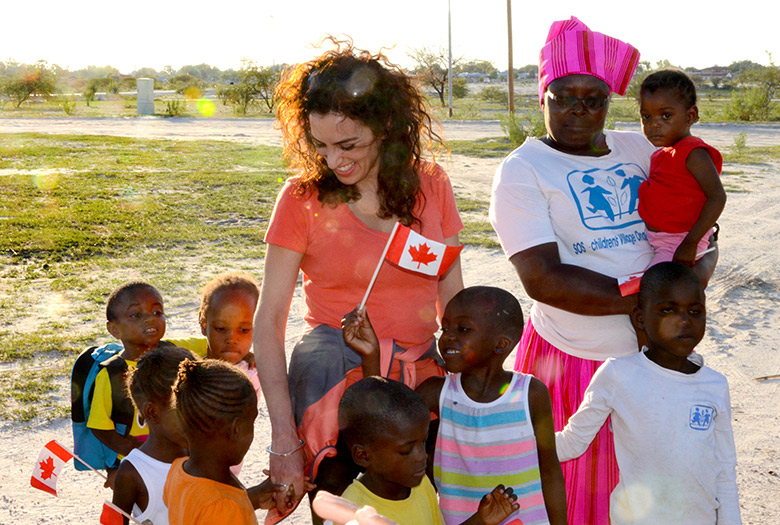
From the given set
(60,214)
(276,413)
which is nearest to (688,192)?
(276,413)

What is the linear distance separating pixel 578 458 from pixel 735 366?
356 cm

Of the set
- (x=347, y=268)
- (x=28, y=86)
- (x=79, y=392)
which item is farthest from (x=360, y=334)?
(x=28, y=86)

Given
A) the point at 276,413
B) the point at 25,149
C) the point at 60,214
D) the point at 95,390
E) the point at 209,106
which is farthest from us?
the point at 209,106

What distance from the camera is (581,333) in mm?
2730

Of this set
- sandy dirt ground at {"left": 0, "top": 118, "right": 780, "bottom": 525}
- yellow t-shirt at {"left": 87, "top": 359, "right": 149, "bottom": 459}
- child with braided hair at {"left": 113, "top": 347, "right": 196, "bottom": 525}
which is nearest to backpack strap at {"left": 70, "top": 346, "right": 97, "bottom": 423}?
yellow t-shirt at {"left": 87, "top": 359, "right": 149, "bottom": 459}

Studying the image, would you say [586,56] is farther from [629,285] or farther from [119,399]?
[119,399]

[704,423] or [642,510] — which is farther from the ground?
[704,423]

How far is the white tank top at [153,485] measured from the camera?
2.67m

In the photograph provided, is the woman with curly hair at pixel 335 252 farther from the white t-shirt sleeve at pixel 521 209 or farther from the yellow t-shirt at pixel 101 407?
the yellow t-shirt at pixel 101 407

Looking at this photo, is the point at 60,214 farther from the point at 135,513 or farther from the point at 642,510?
the point at 642,510

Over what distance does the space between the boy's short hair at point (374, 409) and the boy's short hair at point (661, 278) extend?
0.82m

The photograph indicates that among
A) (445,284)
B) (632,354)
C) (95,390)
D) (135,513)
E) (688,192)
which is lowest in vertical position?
(135,513)

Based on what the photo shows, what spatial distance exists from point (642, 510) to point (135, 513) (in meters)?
1.77

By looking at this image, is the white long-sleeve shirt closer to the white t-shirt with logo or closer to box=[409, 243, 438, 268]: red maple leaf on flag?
the white t-shirt with logo
